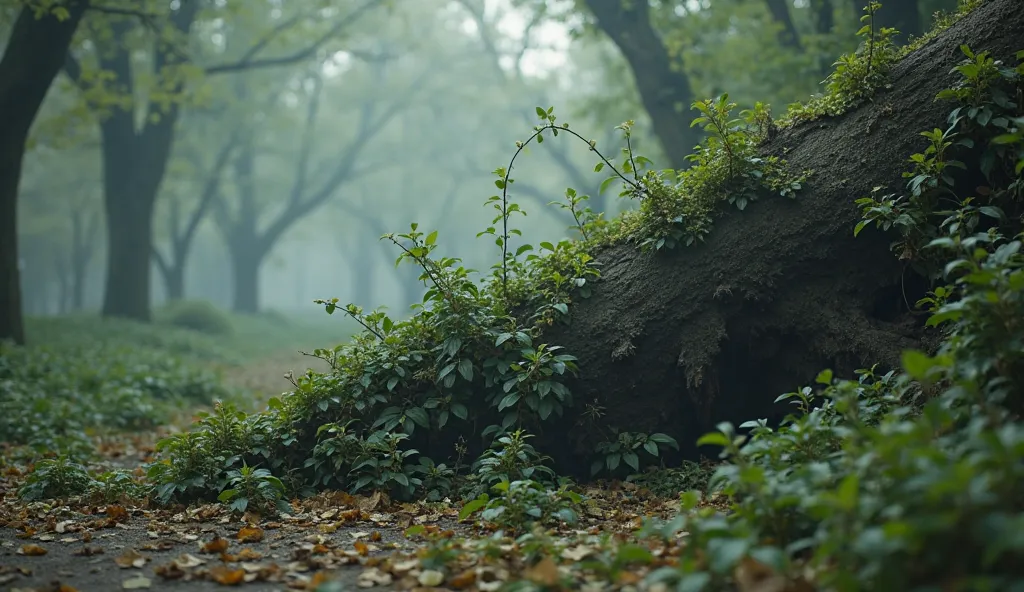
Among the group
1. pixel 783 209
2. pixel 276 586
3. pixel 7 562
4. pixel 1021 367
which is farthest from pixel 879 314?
pixel 7 562

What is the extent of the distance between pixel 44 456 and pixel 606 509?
207 inches

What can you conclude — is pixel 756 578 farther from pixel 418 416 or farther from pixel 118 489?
pixel 118 489

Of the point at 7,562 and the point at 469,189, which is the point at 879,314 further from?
the point at 469,189

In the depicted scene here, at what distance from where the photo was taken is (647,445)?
15.3 feet

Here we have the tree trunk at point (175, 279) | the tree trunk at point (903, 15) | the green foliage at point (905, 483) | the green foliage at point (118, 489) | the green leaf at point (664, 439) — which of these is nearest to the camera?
the green foliage at point (905, 483)

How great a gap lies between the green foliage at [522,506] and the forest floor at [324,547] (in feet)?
0.27

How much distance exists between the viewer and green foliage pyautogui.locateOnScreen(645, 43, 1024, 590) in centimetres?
203

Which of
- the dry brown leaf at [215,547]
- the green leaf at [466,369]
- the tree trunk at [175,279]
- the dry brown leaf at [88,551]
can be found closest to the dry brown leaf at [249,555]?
the dry brown leaf at [215,547]

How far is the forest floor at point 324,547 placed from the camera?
3.01m

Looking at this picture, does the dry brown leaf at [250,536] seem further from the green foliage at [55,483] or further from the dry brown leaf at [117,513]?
the green foliage at [55,483]

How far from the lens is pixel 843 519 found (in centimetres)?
220

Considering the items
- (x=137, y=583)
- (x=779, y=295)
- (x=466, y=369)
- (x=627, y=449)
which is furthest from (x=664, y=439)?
(x=137, y=583)

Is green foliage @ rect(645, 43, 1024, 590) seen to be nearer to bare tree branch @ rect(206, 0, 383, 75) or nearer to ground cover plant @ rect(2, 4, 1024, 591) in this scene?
ground cover plant @ rect(2, 4, 1024, 591)

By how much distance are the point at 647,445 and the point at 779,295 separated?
1.38 metres
